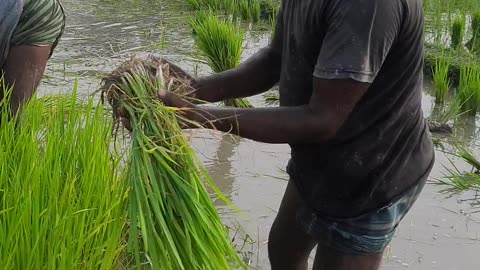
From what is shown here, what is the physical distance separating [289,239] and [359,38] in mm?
804

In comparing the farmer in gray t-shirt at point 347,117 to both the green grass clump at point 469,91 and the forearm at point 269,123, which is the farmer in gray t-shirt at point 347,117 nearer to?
the forearm at point 269,123

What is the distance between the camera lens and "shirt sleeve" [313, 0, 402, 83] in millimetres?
1587

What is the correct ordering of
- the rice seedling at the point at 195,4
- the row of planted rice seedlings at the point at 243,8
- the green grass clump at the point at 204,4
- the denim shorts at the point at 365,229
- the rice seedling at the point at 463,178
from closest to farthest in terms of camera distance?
the denim shorts at the point at 365,229 < the rice seedling at the point at 463,178 < the row of planted rice seedlings at the point at 243,8 < the green grass clump at the point at 204,4 < the rice seedling at the point at 195,4

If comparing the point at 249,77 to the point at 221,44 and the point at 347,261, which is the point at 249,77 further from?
the point at 221,44

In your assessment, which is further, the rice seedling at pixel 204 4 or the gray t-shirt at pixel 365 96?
the rice seedling at pixel 204 4

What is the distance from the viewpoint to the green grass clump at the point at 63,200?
5.05ft

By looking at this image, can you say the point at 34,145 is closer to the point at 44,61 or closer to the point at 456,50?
the point at 44,61

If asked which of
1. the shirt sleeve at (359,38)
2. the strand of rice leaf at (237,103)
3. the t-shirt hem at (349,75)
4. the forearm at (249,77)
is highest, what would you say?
the shirt sleeve at (359,38)

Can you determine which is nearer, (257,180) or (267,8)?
(257,180)

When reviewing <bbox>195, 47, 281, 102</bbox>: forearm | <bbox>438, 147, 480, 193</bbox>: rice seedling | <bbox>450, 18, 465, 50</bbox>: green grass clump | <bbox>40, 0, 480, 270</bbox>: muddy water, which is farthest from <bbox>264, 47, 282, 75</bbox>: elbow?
<bbox>450, 18, 465, 50</bbox>: green grass clump

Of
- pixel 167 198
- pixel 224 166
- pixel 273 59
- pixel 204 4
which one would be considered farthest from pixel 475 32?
pixel 167 198

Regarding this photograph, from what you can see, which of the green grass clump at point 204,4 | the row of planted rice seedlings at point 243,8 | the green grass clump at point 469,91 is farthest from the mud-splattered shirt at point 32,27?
the green grass clump at point 204,4

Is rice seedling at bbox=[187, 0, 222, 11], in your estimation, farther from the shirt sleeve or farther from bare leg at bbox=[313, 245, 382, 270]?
the shirt sleeve

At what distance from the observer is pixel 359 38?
1597 mm
